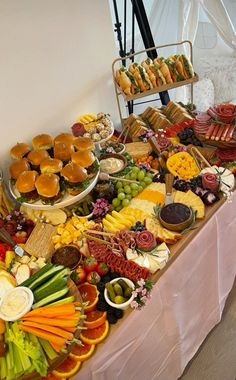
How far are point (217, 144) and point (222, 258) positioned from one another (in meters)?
0.68

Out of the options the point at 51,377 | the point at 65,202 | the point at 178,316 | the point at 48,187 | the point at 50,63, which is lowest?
the point at 178,316

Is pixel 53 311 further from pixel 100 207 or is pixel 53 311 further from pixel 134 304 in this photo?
pixel 100 207

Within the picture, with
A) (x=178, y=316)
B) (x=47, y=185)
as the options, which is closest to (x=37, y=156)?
(x=47, y=185)

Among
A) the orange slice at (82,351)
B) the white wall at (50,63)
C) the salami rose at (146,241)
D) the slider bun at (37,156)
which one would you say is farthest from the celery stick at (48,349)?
the white wall at (50,63)

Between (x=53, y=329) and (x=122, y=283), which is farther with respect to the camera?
(x=122, y=283)

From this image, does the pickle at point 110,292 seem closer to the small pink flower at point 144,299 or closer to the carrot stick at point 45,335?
the small pink flower at point 144,299

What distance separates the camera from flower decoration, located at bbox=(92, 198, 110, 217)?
5.80ft

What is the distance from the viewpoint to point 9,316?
1207mm

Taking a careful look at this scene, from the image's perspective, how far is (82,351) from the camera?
1.27 meters

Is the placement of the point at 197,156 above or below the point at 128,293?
above

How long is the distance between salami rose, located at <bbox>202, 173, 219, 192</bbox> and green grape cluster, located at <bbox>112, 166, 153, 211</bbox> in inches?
12.2

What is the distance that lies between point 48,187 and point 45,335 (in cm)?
70

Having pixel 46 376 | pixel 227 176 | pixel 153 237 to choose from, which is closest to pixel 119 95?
pixel 227 176

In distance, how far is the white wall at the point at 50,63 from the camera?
5.92 ft
